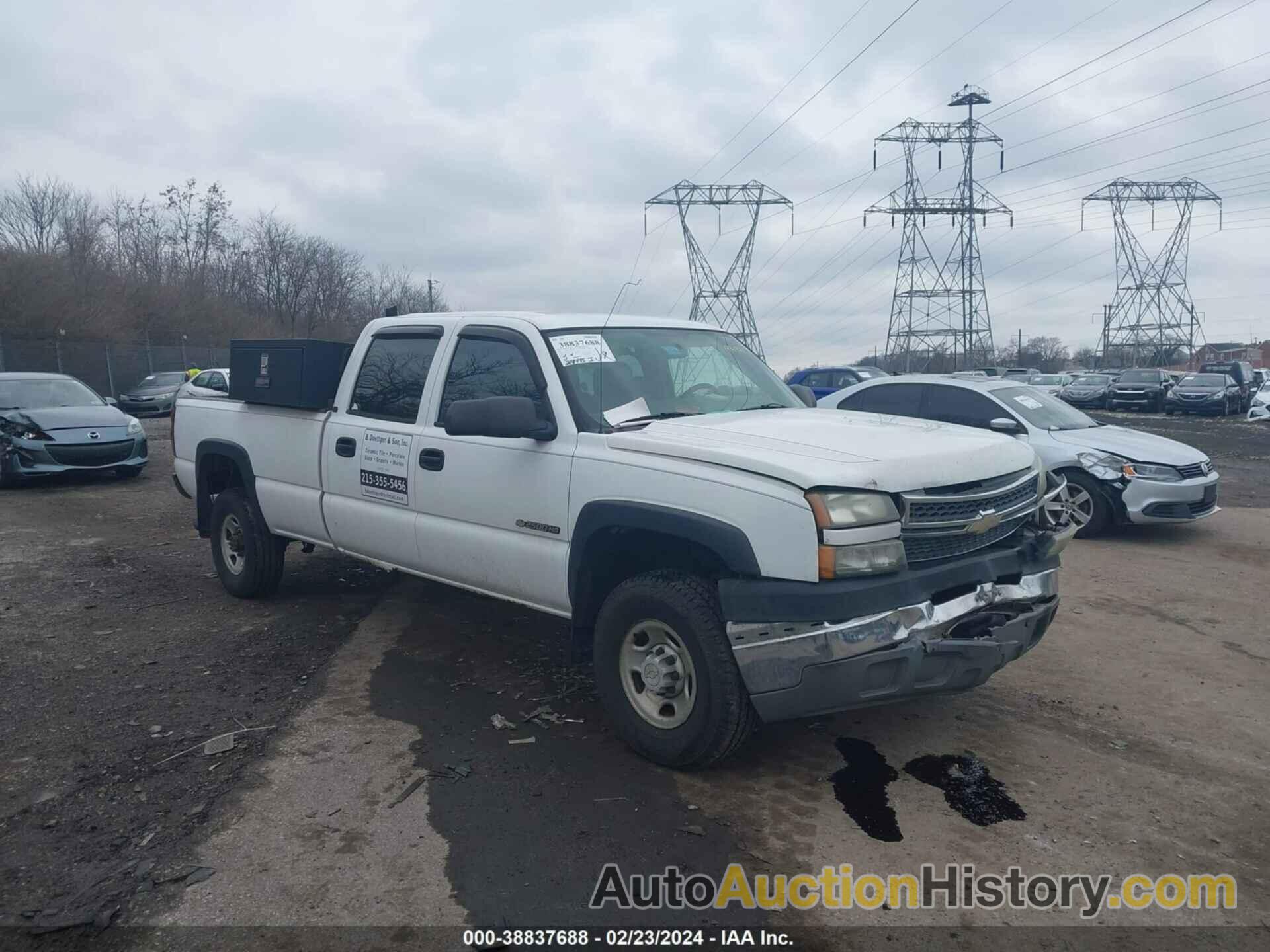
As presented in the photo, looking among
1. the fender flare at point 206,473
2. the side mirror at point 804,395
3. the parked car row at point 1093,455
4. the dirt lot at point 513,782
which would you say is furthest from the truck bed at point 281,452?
the parked car row at point 1093,455

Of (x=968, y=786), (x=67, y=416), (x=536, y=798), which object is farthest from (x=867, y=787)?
(x=67, y=416)

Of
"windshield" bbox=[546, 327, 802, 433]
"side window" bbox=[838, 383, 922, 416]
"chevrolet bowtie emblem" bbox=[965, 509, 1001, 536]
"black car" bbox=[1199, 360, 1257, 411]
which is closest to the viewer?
"chevrolet bowtie emblem" bbox=[965, 509, 1001, 536]

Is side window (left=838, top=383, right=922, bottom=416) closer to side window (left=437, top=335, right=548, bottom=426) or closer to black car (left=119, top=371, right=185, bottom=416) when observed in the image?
side window (left=437, top=335, right=548, bottom=426)

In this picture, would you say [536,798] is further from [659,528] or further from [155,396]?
[155,396]

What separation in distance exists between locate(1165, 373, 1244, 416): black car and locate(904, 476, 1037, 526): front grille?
1226 inches

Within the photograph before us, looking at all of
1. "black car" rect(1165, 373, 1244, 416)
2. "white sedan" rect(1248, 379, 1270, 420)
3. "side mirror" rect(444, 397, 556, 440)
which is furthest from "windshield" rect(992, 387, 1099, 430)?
"black car" rect(1165, 373, 1244, 416)

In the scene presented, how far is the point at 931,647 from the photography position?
3613mm

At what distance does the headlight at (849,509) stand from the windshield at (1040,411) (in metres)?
6.41

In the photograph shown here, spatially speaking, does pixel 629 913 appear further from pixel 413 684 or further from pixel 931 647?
pixel 413 684

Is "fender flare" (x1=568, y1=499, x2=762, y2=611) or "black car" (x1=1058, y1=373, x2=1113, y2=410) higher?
"black car" (x1=1058, y1=373, x2=1113, y2=410)

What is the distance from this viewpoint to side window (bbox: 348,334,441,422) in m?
5.41

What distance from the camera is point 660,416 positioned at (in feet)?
15.2

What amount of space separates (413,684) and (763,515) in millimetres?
2537

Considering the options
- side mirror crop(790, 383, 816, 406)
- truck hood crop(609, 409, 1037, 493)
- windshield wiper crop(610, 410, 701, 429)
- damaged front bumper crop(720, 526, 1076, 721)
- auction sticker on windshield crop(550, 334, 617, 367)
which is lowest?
damaged front bumper crop(720, 526, 1076, 721)
